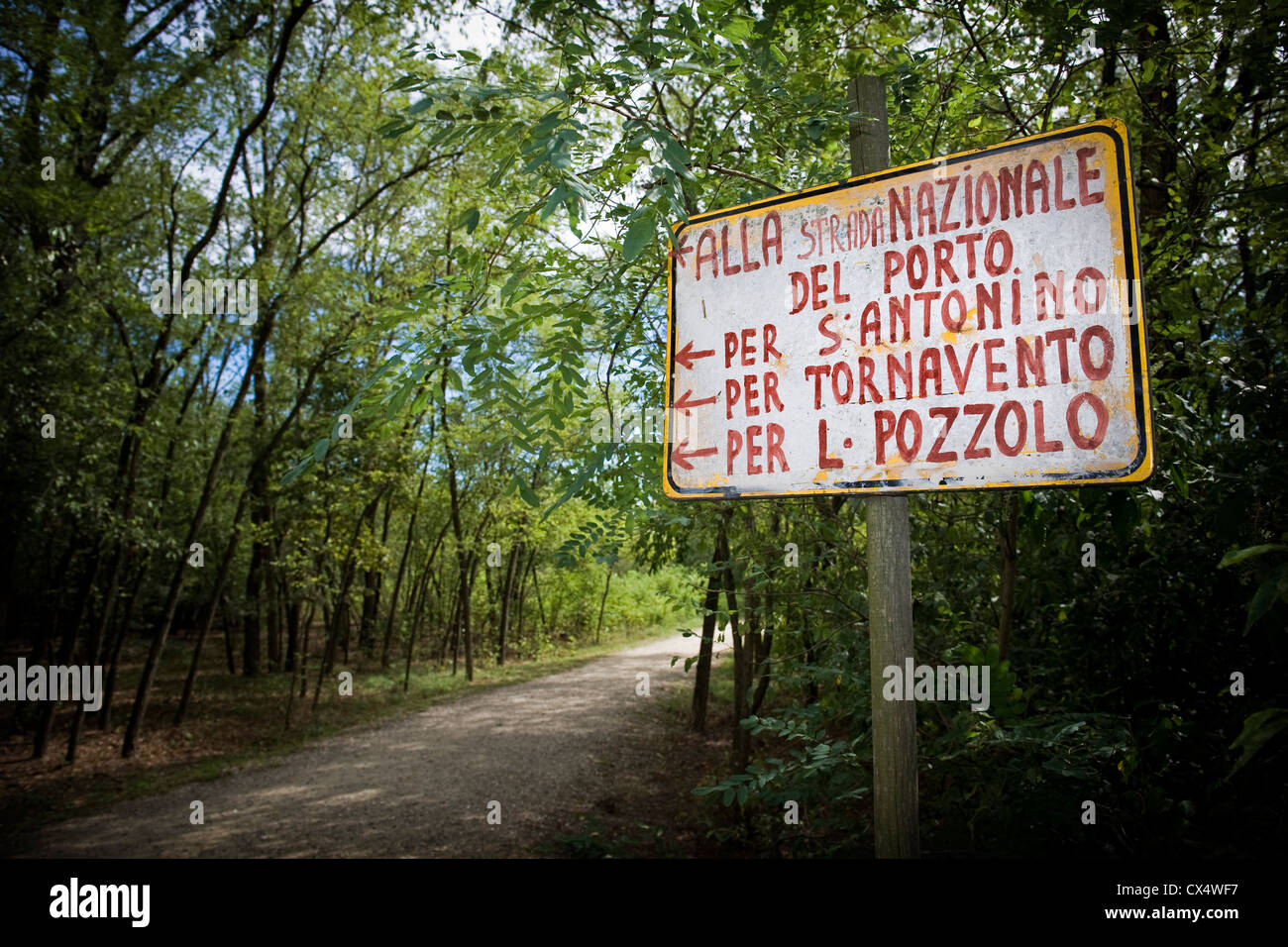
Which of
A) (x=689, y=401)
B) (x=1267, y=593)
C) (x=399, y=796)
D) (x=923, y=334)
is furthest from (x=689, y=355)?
(x=399, y=796)

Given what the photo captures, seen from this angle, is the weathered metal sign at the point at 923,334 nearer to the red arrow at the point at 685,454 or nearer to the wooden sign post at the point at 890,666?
the red arrow at the point at 685,454

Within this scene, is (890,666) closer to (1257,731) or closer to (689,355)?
(1257,731)

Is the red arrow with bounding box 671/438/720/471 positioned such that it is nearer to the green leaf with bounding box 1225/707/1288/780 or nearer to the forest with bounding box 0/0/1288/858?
the forest with bounding box 0/0/1288/858

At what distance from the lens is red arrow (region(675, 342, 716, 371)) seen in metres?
1.66

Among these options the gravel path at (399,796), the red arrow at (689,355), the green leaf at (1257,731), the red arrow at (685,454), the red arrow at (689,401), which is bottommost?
the gravel path at (399,796)

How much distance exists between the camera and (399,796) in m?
8.25

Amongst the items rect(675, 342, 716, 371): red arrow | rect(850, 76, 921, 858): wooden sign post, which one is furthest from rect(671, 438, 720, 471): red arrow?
rect(850, 76, 921, 858): wooden sign post

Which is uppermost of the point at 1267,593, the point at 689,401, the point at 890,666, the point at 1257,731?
the point at 689,401

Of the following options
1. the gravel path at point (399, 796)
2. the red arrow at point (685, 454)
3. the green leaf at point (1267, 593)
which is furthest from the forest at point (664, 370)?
the gravel path at point (399, 796)

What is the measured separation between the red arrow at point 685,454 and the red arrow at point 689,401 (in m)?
0.08

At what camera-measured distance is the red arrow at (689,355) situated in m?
1.66

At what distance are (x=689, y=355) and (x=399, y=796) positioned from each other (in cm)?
850

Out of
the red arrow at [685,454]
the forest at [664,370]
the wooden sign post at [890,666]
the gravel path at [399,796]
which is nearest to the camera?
the wooden sign post at [890,666]

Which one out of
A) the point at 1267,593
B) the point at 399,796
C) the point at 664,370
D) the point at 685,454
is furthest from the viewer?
the point at 399,796
